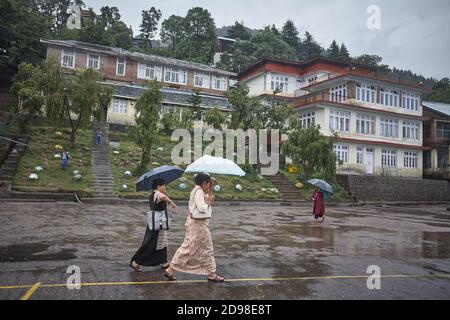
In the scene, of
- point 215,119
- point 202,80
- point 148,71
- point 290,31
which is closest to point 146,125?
point 215,119

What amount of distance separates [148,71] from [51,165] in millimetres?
22643

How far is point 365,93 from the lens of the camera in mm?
35906

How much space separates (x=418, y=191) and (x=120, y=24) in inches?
1829

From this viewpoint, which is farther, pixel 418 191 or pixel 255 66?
pixel 255 66

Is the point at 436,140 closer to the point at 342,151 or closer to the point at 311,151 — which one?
the point at 342,151

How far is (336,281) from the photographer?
5.93 m

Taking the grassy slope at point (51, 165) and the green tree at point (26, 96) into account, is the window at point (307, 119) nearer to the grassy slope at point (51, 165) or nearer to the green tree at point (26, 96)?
the grassy slope at point (51, 165)

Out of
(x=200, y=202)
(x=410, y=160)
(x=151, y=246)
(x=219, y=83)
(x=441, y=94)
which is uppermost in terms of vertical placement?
(x=441, y=94)

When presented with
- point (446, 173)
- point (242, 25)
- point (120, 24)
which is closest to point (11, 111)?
point (120, 24)

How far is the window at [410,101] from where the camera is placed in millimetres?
38109

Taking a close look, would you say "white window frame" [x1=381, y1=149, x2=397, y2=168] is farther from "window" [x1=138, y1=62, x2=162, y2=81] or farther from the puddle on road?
the puddle on road

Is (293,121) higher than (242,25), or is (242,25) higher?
(242,25)

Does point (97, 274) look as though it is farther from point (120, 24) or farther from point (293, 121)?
point (120, 24)
